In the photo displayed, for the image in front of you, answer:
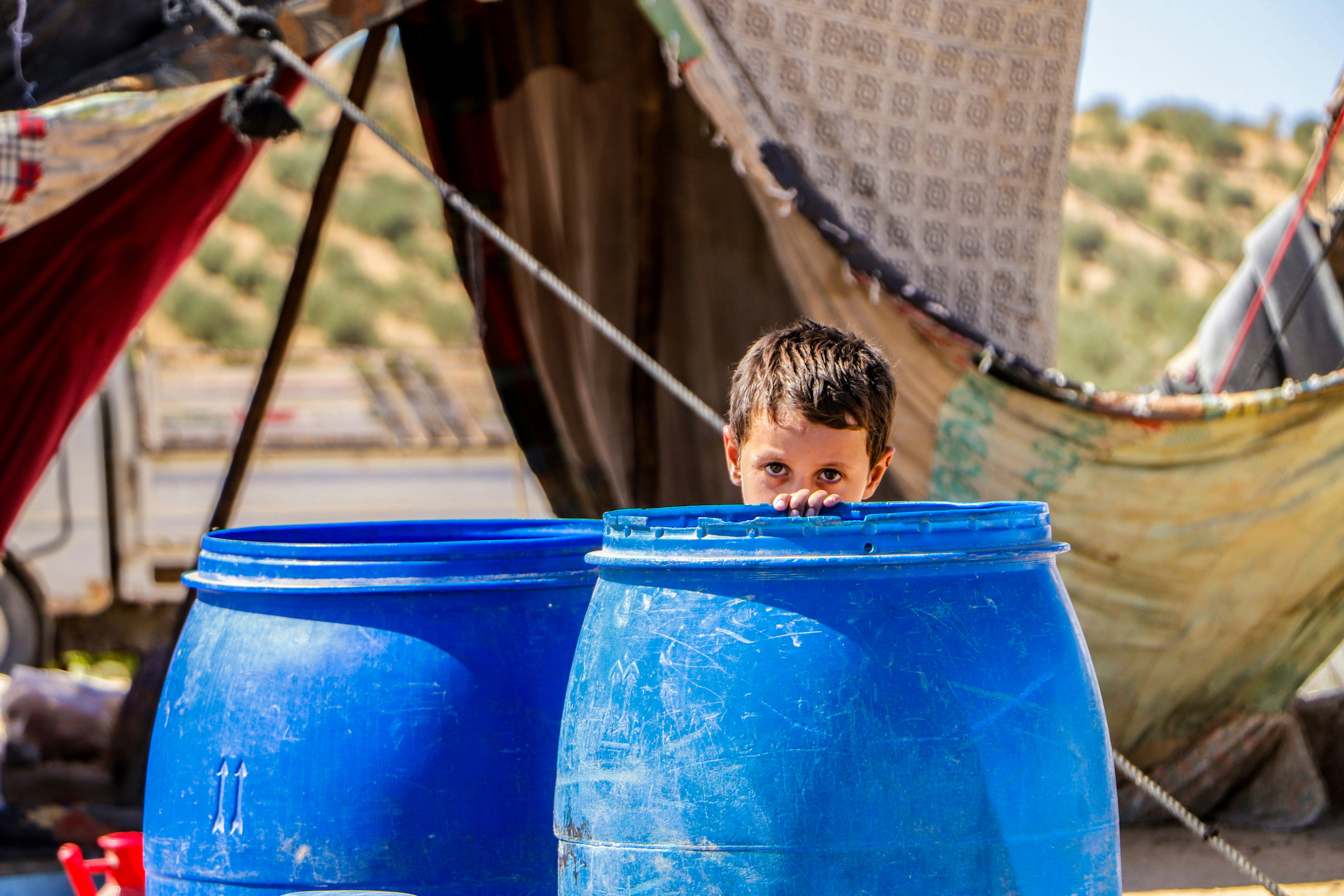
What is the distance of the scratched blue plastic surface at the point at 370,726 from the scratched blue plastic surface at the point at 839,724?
0.22m

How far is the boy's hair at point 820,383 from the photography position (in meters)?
1.63

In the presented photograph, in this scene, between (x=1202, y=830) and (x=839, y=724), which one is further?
(x=1202, y=830)

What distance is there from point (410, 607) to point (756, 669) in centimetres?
49

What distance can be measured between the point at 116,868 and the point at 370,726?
70 cm

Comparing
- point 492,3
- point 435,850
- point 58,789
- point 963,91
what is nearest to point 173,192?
point 492,3

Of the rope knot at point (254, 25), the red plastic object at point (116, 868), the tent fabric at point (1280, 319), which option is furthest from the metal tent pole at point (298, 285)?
the tent fabric at point (1280, 319)

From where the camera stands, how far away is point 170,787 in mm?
1553

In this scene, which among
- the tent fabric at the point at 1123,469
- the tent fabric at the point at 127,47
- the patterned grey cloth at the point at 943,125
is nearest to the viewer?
the tent fabric at the point at 127,47

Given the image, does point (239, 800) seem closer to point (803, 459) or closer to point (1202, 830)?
point (803, 459)

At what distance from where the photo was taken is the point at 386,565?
1490 mm

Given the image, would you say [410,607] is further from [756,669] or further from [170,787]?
[756,669]

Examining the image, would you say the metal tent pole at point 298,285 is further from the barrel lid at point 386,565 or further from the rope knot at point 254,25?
the barrel lid at point 386,565

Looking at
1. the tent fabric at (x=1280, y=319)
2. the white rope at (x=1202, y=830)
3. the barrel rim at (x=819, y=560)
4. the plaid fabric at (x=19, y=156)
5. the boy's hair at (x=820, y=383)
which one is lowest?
the white rope at (x=1202, y=830)

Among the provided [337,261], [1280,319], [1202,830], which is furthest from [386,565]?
[337,261]
